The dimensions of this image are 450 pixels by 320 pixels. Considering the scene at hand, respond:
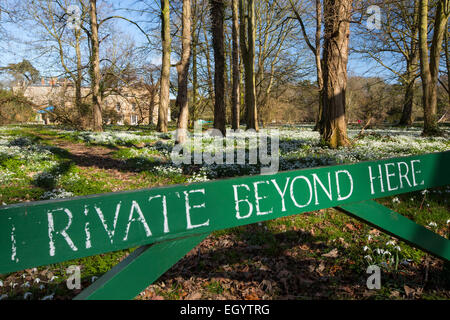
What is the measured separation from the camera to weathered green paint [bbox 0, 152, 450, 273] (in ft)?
3.84

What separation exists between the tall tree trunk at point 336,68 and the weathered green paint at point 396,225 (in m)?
7.73

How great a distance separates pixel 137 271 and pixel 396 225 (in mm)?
1888

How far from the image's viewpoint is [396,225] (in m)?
2.07

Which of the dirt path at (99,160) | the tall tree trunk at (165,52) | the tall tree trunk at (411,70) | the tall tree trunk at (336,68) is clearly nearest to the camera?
the dirt path at (99,160)

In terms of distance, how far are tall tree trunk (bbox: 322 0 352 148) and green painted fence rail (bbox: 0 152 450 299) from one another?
815 centimetres

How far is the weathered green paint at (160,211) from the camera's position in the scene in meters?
1.17

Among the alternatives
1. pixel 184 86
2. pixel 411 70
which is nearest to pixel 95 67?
pixel 184 86

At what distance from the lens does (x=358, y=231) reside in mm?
4504

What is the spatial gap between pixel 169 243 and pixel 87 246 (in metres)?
0.39

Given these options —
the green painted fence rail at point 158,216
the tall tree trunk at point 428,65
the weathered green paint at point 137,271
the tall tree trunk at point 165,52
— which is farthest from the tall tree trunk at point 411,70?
the weathered green paint at point 137,271

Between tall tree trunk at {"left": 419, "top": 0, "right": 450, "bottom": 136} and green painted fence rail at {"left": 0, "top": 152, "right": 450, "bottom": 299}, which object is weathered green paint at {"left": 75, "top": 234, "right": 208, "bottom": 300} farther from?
tall tree trunk at {"left": 419, "top": 0, "right": 450, "bottom": 136}

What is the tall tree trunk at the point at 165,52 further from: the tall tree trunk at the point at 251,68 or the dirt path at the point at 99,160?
the tall tree trunk at the point at 251,68

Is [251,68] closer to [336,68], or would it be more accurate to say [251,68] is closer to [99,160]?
[336,68]
